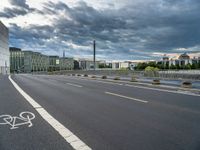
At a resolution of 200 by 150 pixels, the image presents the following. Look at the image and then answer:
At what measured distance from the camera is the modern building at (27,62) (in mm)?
133975

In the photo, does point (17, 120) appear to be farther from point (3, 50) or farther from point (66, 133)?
point (3, 50)

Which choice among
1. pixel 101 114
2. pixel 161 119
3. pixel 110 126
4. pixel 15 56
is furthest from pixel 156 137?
pixel 15 56

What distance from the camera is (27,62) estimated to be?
134125 millimetres

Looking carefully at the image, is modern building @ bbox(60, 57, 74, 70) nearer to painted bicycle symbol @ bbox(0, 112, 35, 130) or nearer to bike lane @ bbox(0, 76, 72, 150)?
painted bicycle symbol @ bbox(0, 112, 35, 130)

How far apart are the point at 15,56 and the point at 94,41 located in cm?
11489

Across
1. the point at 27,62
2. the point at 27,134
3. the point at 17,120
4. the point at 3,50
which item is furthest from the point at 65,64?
the point at 27,134

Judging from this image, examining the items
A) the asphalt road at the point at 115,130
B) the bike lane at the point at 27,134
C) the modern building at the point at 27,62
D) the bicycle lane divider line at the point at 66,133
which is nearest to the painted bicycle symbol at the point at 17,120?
the bike lane at the point at 27,134

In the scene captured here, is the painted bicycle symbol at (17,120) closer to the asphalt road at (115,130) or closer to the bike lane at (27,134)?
the bike lane at (27,134)

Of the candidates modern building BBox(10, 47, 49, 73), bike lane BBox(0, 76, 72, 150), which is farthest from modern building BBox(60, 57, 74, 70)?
bike lane BBox(0, 76, 72, 150)

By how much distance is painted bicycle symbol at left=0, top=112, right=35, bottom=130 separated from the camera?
19.3ft

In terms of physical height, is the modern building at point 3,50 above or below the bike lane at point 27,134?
above

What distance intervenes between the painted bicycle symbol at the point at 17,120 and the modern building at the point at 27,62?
130901 millimetres

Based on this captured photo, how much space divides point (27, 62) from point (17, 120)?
13494cm

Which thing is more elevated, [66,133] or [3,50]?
[3,50]
